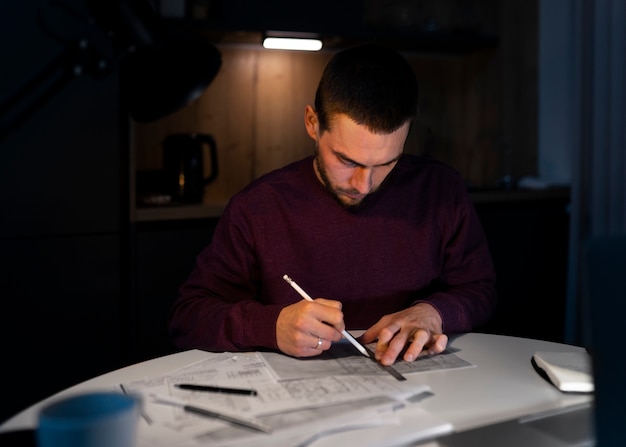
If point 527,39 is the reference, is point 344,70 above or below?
below

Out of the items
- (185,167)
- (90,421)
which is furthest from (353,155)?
(185,167)

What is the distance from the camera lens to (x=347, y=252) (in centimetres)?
162

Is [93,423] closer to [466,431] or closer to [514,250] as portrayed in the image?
[466,431]

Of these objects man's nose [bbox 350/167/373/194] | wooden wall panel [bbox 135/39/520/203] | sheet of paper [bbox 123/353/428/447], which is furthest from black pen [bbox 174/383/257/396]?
wooden wall panel [bbox 135/39/520/203]

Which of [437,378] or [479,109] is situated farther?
[479,109]

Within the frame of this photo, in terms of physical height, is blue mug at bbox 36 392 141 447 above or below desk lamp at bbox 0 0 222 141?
below

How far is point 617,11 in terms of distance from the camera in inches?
116

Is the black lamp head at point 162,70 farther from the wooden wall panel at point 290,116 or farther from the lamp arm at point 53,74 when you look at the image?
the wooden wall panel at point 290,116

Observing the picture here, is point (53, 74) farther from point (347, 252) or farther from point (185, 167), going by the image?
point (185, 167)

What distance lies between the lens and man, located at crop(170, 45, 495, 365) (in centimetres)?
147

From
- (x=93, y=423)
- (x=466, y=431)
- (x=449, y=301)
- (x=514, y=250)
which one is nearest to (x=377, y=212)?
(x=449, y=301)

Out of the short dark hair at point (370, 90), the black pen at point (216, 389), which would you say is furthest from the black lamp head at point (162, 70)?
the black pen at point (216, 389)

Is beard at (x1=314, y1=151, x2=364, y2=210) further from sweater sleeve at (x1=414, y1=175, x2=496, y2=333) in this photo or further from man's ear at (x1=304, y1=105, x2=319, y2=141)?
sweater sleeve at (x1=414, y1=175, x2=496, y2=333)

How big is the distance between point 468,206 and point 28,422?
1.09 meters
